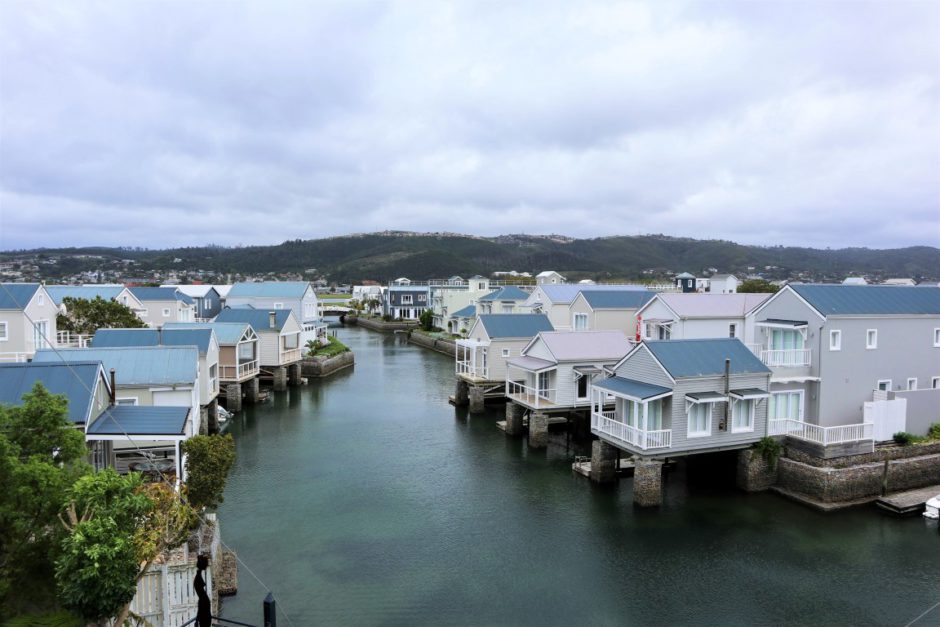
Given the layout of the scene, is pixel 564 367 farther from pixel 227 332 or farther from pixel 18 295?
pixel 18 295

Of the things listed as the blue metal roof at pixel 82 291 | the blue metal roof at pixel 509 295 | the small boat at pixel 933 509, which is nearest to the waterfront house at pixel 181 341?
the blue metal roof at pixel 82 291

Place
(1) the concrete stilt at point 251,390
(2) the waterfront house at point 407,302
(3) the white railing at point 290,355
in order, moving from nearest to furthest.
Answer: (1) the concrete stilt at point 251,390, (3) the white railing at point 290,355, (2) the waterfront house at point 407,302

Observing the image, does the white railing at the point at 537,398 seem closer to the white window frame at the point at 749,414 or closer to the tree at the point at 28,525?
the white window frame at the point at 749,414

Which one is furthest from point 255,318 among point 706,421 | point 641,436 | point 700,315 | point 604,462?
point 706,421

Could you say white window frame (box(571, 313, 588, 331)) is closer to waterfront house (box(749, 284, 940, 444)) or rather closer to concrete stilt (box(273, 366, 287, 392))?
waterfront house (box(749, 284, 940, 444))

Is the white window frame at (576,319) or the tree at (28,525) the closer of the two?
the tree at (28,525)

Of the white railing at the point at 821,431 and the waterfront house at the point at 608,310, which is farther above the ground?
the waterfront house at the point at 608,310

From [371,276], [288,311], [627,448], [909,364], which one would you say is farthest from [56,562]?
[371,276]
